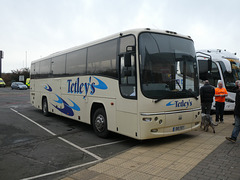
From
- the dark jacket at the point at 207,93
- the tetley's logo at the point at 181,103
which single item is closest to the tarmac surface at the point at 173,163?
the tetley's logo at the point at 181,103

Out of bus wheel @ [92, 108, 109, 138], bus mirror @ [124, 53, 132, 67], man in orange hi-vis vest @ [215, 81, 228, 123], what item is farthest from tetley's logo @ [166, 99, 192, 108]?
man in orange hi-vis vest @ [215, 81, 228, 123]

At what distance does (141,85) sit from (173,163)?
6.99 feet

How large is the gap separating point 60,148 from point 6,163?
156cm

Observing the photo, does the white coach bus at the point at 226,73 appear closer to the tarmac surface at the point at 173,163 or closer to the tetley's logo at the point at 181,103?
the tetley's logo at the point at 181,103

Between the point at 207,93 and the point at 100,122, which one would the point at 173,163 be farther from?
the point at 207,93

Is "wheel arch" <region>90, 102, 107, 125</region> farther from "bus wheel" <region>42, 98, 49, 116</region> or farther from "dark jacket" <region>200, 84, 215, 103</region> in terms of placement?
"bus wheel" <region>42, 98, 49, 116</region>

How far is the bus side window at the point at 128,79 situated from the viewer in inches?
255

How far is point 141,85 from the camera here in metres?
6.29

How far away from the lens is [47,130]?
941 centimetres

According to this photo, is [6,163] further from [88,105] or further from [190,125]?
[190,125]

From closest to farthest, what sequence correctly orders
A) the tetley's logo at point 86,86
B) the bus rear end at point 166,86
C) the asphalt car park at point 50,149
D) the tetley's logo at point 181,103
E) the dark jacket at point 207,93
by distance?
the asphalt car park at point 50,149
the bus rear end at point 166,86
the tetley's logo at point 181,103
the tetley's logo at point 86,86
the dark jacket at point 207,93

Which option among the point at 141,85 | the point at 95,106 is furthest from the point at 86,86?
the point at 141,85

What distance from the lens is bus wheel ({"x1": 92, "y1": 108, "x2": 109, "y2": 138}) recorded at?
25.4ft

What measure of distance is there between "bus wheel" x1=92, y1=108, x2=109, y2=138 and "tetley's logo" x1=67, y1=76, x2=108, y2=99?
76cm
